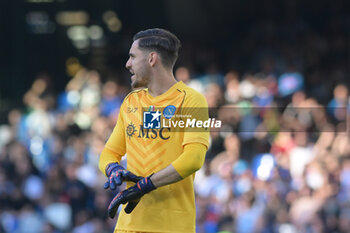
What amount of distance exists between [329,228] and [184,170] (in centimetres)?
733

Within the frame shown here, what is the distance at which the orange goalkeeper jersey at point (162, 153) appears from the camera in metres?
4.97

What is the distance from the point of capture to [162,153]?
5035 millimetres

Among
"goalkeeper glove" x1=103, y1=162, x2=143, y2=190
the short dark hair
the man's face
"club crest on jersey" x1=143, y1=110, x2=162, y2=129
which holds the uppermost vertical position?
the short dark hair

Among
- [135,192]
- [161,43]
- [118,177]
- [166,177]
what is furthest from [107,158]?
[161,43]

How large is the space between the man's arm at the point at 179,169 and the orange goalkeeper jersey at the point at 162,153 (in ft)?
0.38

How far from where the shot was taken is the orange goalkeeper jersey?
16.3 feet

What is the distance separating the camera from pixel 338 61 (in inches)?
593

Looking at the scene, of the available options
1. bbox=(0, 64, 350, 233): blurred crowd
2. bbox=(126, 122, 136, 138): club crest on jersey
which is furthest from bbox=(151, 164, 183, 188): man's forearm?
bbox=(0, 64, 350, 233): blurred crowd

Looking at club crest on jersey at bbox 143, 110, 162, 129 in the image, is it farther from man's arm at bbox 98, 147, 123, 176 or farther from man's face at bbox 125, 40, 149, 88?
man's arm at bbox 98, 147, 123, 176

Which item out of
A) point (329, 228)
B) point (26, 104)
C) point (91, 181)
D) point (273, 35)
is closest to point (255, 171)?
point (329, 228)

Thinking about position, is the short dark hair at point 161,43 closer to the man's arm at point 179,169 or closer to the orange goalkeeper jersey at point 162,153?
the orange goalkeeper jersey at point 162,153

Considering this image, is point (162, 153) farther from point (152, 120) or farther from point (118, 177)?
point (118, 177)

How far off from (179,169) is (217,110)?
8.32 meters

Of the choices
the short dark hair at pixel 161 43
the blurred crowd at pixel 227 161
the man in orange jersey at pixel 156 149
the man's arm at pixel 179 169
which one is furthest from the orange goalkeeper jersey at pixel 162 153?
the blurred crowd at pixel 227 161
